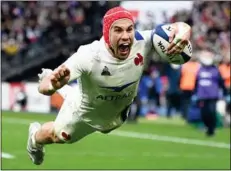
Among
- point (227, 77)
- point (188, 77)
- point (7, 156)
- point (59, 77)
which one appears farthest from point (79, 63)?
point (227, 77)

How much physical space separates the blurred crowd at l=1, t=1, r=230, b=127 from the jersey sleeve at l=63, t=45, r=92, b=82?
16.4 metres

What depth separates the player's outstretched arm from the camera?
21.9 ft

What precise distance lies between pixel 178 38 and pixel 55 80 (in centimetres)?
150

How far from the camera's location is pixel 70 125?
846 cm

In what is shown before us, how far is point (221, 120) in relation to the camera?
68.2 ft

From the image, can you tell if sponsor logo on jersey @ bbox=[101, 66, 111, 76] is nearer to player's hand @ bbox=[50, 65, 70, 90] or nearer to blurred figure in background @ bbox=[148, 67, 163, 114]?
player's hand @ bbox=[50, 65, 70, 90]

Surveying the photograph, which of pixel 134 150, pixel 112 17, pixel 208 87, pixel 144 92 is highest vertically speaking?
pixel 112 17

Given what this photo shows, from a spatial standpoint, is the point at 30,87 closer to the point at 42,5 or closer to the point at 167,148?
the point at 42,5

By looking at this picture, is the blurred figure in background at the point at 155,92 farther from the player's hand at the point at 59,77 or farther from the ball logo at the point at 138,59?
the player's hand at the point at 59,77

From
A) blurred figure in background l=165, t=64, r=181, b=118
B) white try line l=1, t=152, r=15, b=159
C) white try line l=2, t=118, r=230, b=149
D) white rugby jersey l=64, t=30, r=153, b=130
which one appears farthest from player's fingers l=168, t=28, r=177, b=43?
blurred figure in background l=165, t=64, r=181, b=118

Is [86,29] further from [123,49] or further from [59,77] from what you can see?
[59,77]

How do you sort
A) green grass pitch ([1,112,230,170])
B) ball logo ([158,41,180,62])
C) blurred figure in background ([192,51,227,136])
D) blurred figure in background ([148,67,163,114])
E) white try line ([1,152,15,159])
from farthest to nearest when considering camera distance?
blurred figure in background ([148,67,163,114]) → blurred figure in background ([192,51,227,136]) → white try line ([1,152,15,159]) → green grass pitch ([1,112,230,170]) → ball logo ([158,41,180,62])

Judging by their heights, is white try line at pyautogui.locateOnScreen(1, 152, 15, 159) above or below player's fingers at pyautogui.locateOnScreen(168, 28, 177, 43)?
below

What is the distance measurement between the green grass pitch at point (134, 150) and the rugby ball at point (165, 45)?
15.6 ft
